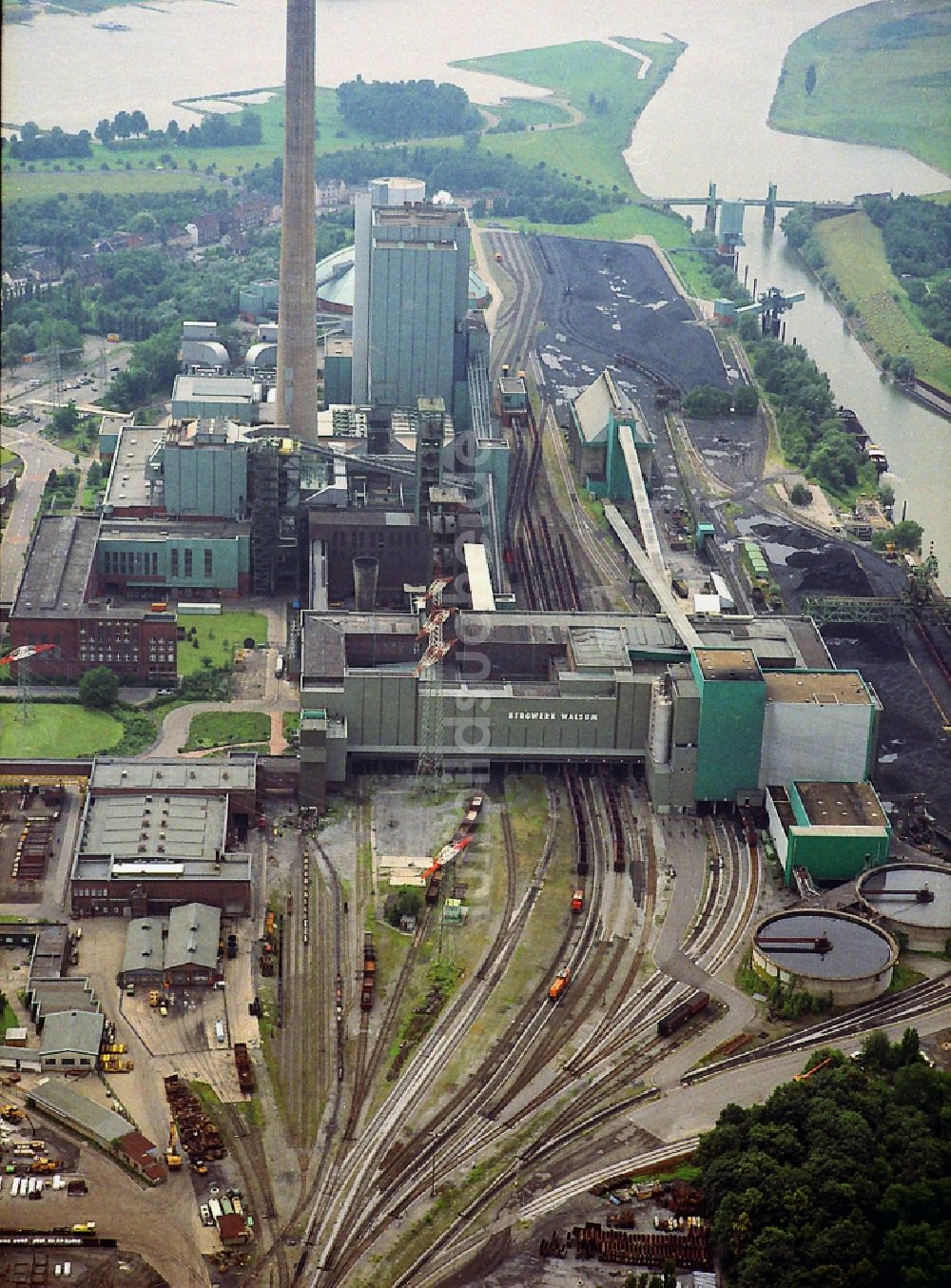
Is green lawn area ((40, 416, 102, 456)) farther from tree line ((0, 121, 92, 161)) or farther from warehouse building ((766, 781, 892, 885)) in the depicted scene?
tree line ((0, 121, 92, 161))

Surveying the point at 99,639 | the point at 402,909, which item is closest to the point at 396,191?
the point at 99,639

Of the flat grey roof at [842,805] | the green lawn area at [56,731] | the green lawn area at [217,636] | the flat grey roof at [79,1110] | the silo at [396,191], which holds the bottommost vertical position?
the flat grey roof at [79,1110]

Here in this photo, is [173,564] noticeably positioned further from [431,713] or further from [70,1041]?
[70,1041]

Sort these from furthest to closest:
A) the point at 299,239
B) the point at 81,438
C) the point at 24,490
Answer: the point at 81,438 < the point at 24,490 < the point at 299,239

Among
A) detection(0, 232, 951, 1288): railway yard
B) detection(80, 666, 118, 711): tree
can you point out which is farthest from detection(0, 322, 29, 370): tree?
detection(0, 232, 951, 1288): railway yard

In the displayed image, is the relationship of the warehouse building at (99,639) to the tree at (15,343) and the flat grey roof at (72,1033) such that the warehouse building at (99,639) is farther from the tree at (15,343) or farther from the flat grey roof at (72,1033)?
the tree at (15,343)

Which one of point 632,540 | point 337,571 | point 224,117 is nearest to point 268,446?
point 337,571

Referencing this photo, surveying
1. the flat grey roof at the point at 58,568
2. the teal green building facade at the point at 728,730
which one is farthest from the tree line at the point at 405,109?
the teal green building facade at the point at 728,730
